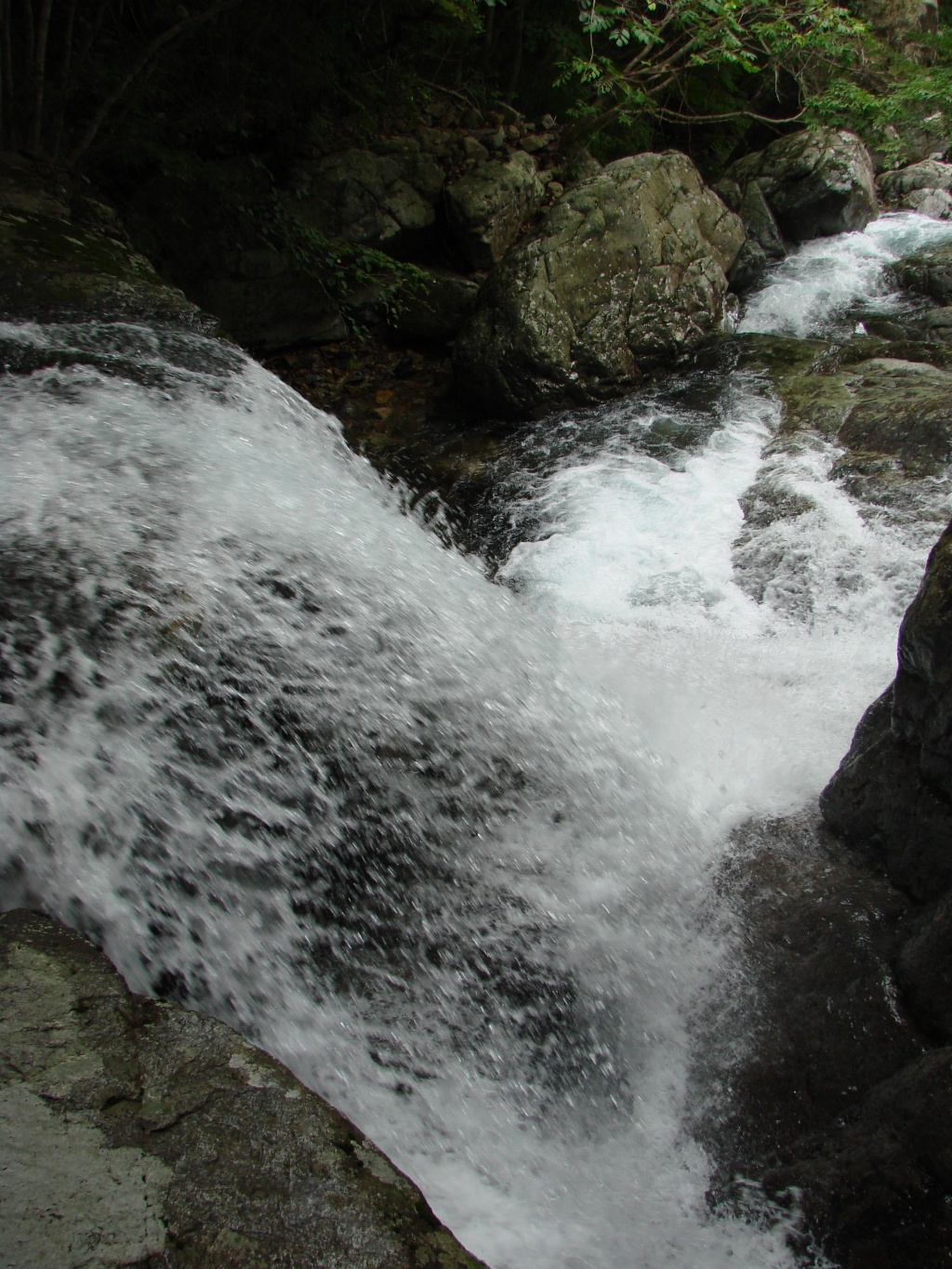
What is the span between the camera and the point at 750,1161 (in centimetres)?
195

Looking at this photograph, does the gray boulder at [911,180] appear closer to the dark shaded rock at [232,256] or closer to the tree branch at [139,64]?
the dark shaded rock at [232,256]

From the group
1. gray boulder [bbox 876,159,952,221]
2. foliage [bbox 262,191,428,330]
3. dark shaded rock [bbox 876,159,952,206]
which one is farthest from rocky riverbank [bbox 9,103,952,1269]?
dark shaded rock [bbox 876,159,952,206]

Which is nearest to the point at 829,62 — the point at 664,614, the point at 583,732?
the point at 664,614

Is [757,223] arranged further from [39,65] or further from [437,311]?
[39,65]

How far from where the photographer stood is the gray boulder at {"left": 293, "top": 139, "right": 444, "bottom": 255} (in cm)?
665

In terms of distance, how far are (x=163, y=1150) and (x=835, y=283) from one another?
947 cm

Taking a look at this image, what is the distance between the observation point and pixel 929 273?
7.96 meters

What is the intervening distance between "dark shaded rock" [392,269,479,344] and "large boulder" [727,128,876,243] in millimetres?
4839

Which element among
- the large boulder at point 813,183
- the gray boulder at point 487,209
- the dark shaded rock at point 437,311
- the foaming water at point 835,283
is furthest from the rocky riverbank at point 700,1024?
the large boulder at point 813,183

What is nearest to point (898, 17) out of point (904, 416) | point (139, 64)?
point (904, 416)

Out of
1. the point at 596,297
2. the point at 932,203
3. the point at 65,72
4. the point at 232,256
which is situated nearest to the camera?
the point at 65,72

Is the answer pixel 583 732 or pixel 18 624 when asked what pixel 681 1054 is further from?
pixel 18 624

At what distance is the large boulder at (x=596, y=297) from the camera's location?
5844mm

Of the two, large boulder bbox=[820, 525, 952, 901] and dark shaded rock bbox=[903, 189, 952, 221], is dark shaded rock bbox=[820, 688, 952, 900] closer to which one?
large boulder bbox=[820, 525, 952, 901]
